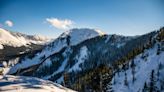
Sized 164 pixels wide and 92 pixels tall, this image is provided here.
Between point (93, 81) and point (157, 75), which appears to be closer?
point (93, 81)

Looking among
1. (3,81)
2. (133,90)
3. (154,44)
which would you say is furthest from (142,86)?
(3,81)

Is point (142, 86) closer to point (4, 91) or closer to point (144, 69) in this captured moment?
point (144, 69)

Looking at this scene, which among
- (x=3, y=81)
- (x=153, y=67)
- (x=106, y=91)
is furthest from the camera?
(x=153, y=67)

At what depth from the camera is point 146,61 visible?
154 metres

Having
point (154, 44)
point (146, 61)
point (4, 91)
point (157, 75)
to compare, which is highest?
point (154, 44)

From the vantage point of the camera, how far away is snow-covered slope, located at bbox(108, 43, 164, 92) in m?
136

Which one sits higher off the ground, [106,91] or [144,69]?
[144,69]

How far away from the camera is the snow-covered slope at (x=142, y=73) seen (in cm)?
13550

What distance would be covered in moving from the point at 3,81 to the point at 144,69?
431 feet

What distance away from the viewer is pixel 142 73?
A: 14650 cm

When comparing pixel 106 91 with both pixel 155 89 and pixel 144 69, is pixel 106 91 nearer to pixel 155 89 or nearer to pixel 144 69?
pixel 155 89

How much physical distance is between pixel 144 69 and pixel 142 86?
16.2 m

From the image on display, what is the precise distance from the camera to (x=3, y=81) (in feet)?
80.7

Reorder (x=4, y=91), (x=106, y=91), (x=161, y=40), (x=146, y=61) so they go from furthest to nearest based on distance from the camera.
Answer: (x=161, y=40) < (x=146, y=61) < (x=106, y=91) < (x=4, y=91)
